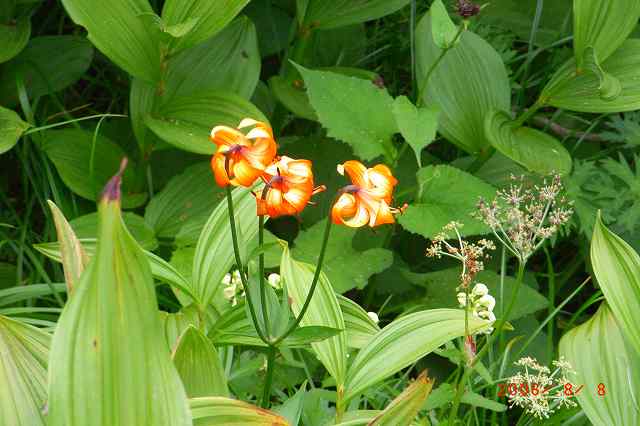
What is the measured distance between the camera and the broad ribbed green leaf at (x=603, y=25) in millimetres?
1767

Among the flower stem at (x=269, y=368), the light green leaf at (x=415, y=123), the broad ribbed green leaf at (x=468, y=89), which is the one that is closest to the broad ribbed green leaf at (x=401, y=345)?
the flower stem at (x=269, y=368)

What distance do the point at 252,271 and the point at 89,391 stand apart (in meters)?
0.43

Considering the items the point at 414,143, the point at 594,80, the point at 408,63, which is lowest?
the point at 414,143

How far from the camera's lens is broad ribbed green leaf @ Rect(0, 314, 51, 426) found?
91cm

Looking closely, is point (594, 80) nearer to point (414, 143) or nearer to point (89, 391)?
point (414, 143)

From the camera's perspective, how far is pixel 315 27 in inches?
76.1

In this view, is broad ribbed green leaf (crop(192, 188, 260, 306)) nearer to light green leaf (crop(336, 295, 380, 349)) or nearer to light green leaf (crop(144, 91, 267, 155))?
light green leaf (crop(336, 295, 380, 349))

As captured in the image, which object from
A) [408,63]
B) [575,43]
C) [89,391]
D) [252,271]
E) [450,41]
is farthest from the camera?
[408,63]

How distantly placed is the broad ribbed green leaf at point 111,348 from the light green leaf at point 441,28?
100 centimetres

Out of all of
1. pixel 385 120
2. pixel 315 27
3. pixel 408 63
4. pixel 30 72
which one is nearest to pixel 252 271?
pixel 385 120

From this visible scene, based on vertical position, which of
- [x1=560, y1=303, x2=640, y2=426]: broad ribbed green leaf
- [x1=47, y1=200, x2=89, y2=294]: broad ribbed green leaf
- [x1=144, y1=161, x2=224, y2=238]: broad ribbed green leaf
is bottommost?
[x1=560, y1=303, x2=640, y2=426]: broad ribbed green leaf

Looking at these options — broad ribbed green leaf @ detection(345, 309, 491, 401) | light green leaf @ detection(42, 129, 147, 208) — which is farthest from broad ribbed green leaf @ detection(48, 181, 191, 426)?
light green leaf @ detection(42, 129, 147, 208)

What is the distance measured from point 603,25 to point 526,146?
0.98 ft

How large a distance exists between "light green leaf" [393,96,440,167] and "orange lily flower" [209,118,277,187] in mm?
801
